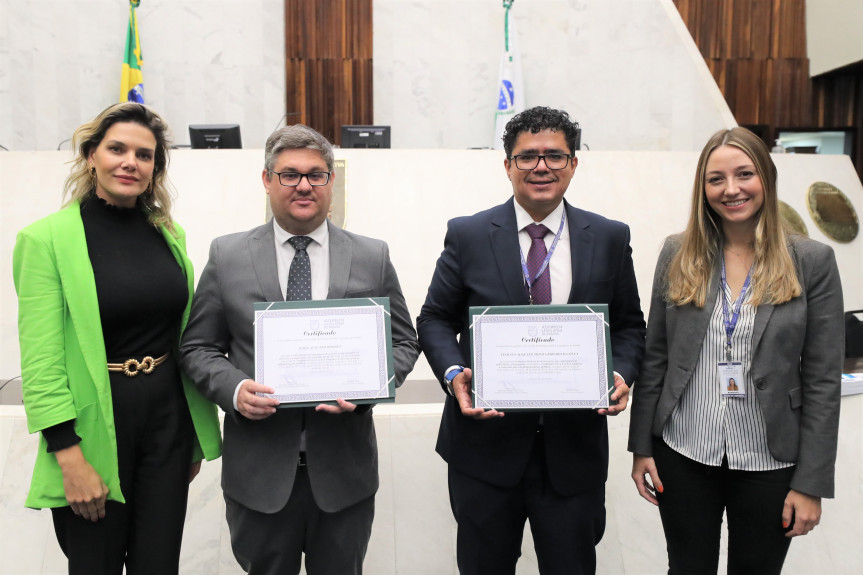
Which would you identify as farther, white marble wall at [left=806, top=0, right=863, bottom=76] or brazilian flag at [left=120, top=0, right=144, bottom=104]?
white marble wall at [left=806, top=0, right=863, bottom=76]

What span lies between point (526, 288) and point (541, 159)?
0.35 metres

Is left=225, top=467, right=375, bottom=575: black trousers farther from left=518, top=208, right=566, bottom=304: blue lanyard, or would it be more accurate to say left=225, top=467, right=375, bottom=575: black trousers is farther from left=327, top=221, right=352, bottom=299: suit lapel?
left=518, top=208, right=566, bottom=304: blue lanyard

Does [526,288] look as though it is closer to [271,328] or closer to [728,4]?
[271,328]

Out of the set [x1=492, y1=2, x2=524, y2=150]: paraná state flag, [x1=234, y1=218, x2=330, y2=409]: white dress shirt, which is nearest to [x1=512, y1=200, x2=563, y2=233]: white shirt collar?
Answer: [x1=234, y1=218, x2=330, y2=409]: white dress shirt

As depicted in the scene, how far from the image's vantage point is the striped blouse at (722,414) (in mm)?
1683

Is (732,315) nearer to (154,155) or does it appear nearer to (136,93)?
(154,155)

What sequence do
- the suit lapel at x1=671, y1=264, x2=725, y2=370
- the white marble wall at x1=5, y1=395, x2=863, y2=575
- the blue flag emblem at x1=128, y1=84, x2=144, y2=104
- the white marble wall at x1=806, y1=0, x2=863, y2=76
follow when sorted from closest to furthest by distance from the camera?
the suit lapel at x1=671, y1=264, x2=725, y2=370, the white marble wall at x1=5, y1=395, x2=863, y2=575, the blue flag emblem at x1=128, y1=84, x2=144, y2=104, the white marble wall at x1=806, y1=0, x2=863, y2=76

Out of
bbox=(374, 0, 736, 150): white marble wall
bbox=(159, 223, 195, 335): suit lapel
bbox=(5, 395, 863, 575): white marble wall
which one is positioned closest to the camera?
bbox=(159, 223, 195, 335): suit lapel

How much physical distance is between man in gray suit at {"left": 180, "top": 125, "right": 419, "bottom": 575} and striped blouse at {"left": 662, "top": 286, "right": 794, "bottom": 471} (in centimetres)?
78

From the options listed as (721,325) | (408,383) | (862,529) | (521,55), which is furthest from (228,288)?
(521,55)

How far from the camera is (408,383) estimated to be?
3.84 metres

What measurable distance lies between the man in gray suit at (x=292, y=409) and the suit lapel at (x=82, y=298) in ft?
0.69

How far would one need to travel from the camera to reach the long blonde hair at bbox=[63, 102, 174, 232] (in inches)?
70.0

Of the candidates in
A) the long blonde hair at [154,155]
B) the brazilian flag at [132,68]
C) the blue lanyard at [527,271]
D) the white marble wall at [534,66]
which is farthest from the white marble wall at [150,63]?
the blue lanyard at [527,271]
